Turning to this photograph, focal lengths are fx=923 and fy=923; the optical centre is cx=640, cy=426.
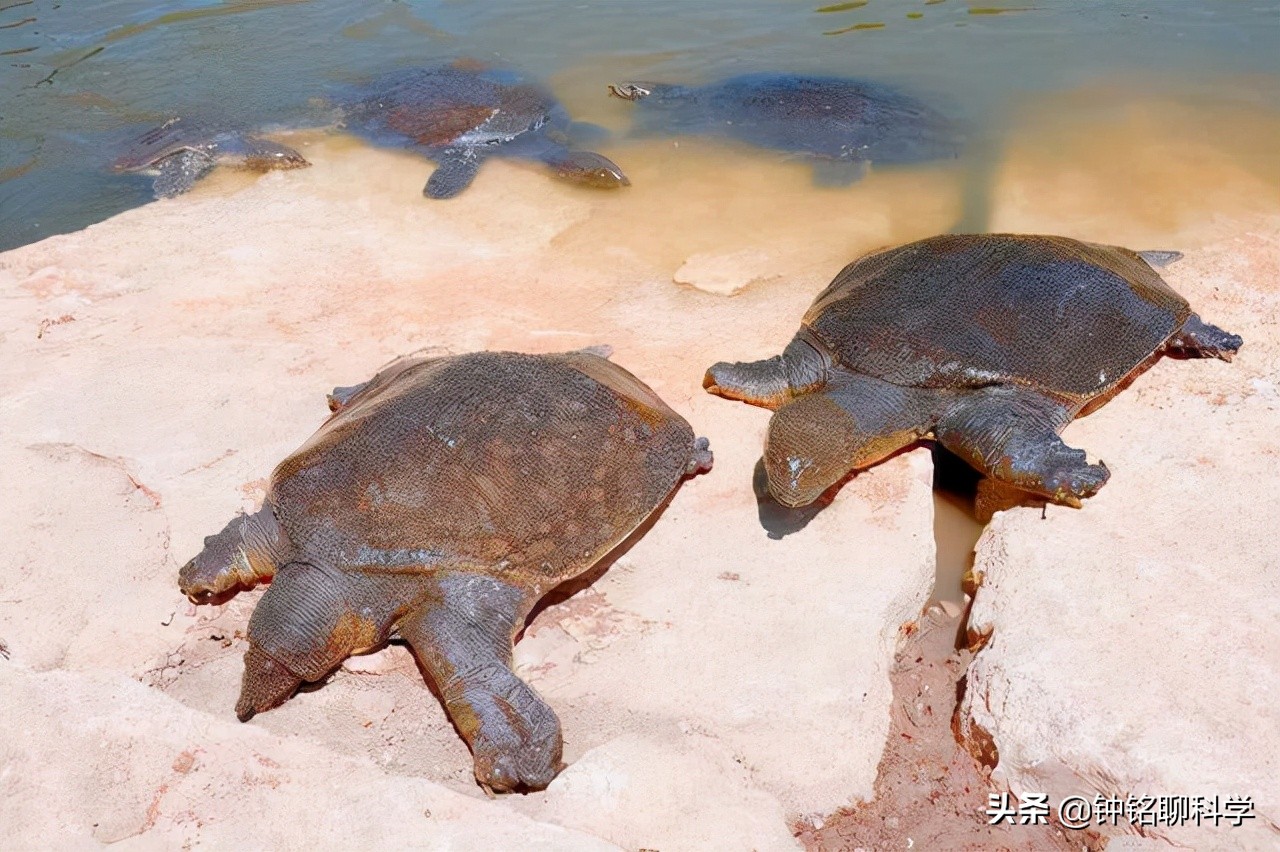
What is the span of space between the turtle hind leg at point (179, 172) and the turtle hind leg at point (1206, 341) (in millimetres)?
6978

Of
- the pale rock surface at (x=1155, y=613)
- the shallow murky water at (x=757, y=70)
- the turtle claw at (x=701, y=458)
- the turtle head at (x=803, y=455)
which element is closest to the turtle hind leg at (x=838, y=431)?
the turtle head at (x=803, y=455)

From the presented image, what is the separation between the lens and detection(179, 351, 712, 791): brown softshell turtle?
125 inches

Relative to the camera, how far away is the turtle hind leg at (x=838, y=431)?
3.78 metres

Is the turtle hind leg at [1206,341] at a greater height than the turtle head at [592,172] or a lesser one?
greater

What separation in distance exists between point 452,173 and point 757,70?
11.9 feet

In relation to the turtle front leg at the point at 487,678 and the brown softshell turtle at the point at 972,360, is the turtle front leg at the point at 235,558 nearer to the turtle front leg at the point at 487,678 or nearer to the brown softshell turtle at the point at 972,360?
the turtle front leg at the point at 487,678

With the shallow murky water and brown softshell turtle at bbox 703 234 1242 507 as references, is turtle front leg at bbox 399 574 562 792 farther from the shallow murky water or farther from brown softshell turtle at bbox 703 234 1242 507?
the shallow murky water

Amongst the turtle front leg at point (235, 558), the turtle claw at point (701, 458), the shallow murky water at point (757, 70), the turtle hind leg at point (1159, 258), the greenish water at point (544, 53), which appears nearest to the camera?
the turtle front leg at point (235, 558)

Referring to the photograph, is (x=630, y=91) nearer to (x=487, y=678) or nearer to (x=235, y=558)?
(x=235, y=558)

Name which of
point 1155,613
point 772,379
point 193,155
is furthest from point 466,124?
point 1155,613

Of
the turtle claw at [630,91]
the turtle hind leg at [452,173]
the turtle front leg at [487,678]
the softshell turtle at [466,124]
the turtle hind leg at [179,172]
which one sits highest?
the turtle claw at [630,91]

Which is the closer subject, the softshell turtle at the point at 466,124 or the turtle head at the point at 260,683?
the turtle head at the point at 260,683

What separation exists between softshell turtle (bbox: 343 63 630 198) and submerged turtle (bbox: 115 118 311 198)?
33.9 inches

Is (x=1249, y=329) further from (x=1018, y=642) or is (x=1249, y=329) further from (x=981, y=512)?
(x=1018, y=642)
